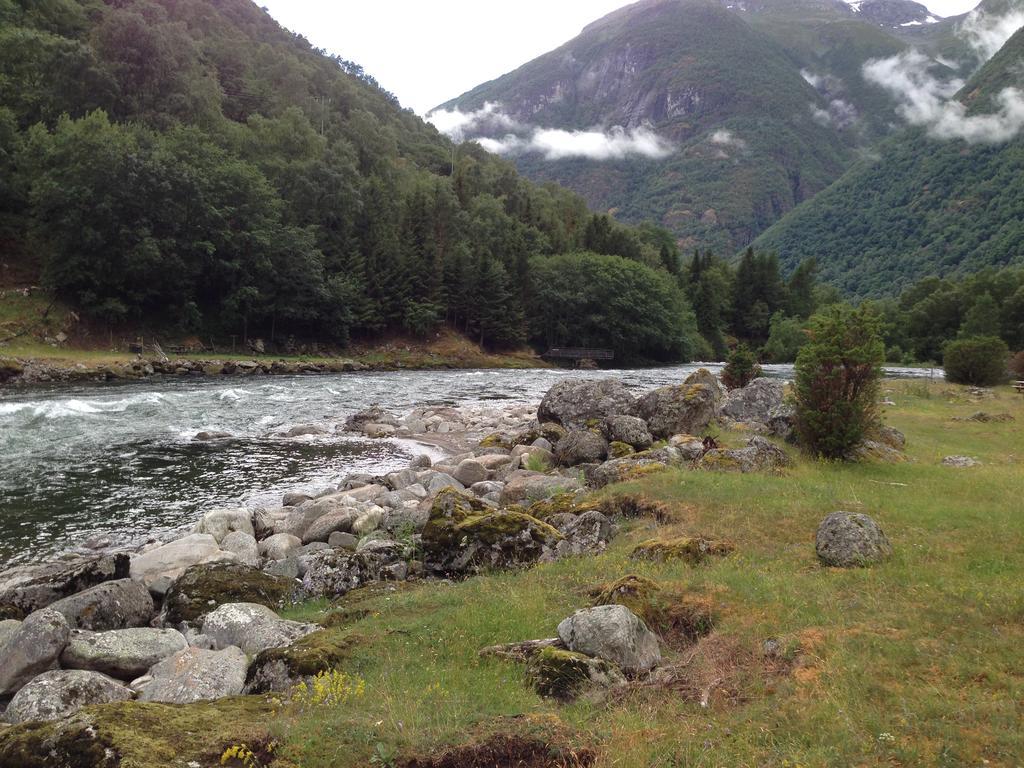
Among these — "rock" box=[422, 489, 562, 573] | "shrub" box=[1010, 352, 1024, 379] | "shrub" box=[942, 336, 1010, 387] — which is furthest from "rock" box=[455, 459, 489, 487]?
"shrub" box=[1010, 352, 1024, 379]

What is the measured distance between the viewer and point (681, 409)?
78.9 ft

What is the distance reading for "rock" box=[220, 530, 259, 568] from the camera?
13.6 meters

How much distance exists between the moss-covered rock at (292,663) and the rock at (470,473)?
12.9 m

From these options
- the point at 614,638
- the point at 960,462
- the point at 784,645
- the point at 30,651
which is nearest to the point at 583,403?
the point at 960,462

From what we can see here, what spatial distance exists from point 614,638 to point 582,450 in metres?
14.3

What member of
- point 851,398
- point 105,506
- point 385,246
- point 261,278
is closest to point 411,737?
point 105,506

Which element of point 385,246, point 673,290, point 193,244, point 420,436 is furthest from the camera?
point 673,290

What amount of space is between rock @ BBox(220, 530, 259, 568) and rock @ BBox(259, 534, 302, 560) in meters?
0.23

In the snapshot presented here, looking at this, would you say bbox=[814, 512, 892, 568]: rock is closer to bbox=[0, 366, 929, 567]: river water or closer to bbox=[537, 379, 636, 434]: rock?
bbox=[0, 366, 929, 567]: river water

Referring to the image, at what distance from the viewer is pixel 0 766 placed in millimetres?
4457

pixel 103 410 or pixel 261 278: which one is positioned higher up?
pixel 261 278

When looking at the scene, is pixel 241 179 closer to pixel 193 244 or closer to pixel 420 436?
pixel 193 244

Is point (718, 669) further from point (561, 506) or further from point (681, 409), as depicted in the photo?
point (681, 409)

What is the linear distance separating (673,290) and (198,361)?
247ft
